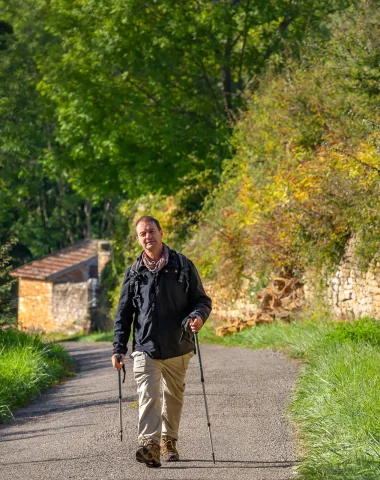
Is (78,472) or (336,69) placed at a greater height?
(336,69)

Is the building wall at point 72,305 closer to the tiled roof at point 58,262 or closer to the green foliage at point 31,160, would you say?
the tiled roof at point 58,262

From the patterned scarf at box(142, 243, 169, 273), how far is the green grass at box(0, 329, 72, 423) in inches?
140

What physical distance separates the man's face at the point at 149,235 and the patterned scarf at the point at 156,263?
0.32 feet

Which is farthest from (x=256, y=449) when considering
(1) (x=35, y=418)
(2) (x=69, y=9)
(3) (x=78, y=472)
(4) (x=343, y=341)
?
(2) (x=69, y=9)

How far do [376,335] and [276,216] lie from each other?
573 cm

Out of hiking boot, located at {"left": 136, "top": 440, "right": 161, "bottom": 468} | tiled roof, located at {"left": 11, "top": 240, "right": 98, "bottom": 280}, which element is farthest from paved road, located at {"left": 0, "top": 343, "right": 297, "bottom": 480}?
tiled roof, located at {"left": 11, "top": 240, "right": 98, "bottom": 280}

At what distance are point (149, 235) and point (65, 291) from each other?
3181cm

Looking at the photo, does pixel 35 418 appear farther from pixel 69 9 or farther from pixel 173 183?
pixel 69 9

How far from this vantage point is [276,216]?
61.7 ft

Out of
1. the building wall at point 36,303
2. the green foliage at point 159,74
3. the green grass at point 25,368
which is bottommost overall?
the building wall at point 36,303

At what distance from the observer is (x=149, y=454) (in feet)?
25.6

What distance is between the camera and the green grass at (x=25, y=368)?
1214 centimetres

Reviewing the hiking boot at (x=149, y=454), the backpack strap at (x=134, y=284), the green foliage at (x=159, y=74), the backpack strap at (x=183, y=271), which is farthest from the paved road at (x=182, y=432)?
the green foliage at (x=159, y=74)

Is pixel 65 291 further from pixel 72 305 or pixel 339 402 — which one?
pixel 339 402
